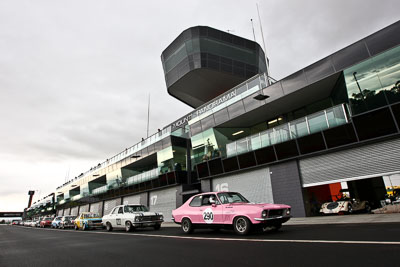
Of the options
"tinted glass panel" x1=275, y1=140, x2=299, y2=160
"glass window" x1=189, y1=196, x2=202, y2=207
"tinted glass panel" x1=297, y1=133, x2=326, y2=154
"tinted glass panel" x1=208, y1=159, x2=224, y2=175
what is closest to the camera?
"glass window" x1=189, y1=196, x2=202, y2=207

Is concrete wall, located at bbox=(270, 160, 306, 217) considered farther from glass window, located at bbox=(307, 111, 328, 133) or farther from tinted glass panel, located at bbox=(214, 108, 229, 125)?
tinted glass panel, located at bbox=(214, 108, 229, 125)

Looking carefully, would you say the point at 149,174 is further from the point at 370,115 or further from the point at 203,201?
the point at 370,115

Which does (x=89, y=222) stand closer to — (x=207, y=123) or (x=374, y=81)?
(x=207, y=123)

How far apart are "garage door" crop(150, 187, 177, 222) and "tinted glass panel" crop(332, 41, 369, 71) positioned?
66.3 feet

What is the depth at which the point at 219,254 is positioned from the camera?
4.95 metres

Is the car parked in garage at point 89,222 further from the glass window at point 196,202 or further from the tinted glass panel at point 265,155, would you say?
the tinted glass panel at point 265,155

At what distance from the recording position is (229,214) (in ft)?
27.2

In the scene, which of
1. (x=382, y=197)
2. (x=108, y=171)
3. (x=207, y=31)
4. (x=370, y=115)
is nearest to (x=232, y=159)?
(x=370, y=115)

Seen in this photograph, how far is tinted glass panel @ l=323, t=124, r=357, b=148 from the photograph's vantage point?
44.3 ft

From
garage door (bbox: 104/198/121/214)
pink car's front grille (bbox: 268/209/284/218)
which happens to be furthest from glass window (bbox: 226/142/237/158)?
garage door (bbox: 104/198/121/214)

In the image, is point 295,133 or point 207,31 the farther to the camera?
point 207,31

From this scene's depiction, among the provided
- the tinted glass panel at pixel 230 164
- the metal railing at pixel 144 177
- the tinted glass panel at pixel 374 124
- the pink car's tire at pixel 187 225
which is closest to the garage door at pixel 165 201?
the metal railing at pixel 144 177

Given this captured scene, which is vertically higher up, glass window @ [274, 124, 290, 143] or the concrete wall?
glass window @ [274, 124, 290, 143]

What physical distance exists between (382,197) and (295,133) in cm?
1210
